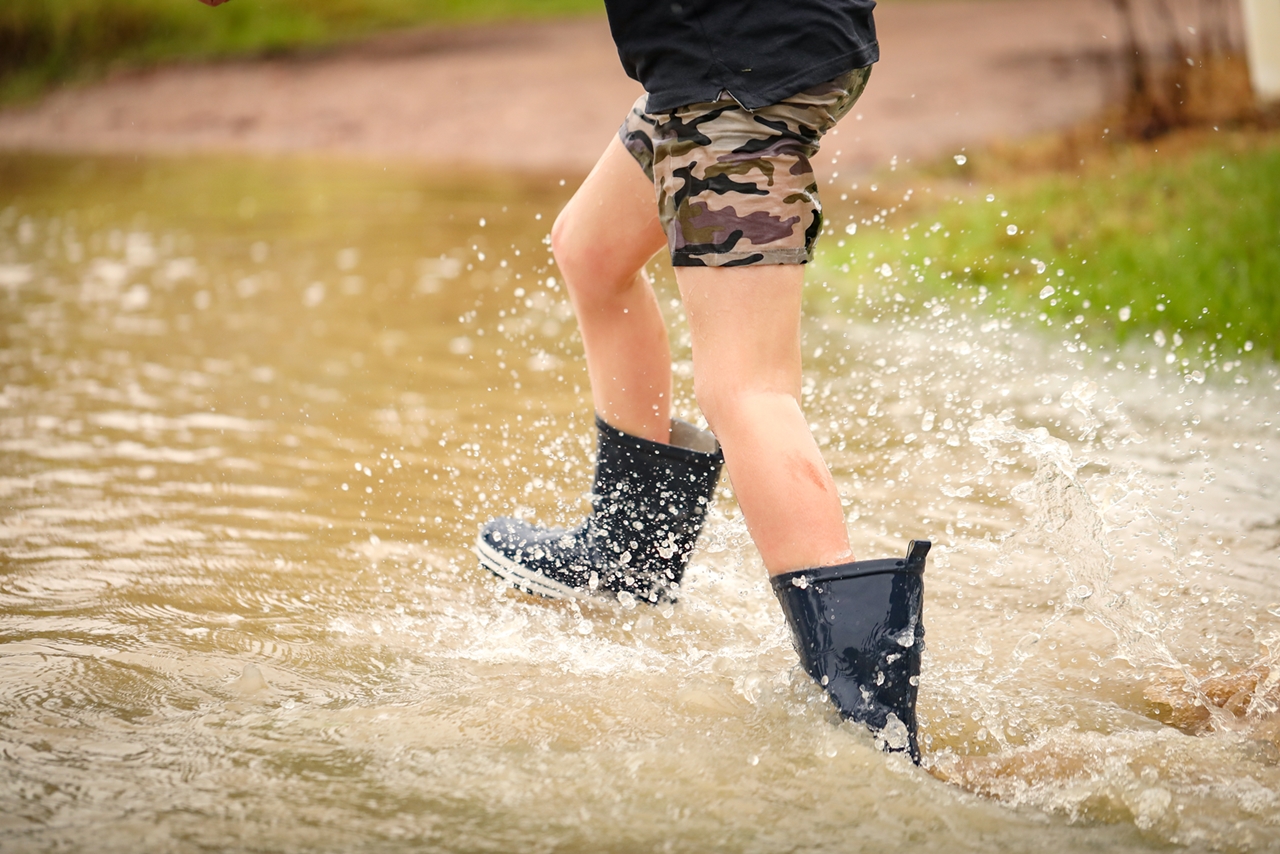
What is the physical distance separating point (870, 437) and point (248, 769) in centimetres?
180

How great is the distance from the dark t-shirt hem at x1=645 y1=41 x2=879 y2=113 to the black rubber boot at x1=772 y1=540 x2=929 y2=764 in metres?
0.54

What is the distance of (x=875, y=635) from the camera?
147cm

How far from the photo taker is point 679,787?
4.53 ft

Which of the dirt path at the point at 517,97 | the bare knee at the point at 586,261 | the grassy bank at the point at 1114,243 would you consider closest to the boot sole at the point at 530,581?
the bare knee at the point at 586,261

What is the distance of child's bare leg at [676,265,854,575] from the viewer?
150cm

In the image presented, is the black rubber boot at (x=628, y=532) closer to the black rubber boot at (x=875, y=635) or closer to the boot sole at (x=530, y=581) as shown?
the boot sole at (x=530, y=581)

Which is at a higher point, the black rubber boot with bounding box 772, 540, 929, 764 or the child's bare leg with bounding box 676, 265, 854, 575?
the child's bare leg with bounding box 676, 265, 854, 575

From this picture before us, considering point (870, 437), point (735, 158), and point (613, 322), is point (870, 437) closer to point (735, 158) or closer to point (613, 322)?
point (613, 322)

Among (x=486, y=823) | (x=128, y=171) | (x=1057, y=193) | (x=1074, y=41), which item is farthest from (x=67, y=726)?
(x=1074, y=41)

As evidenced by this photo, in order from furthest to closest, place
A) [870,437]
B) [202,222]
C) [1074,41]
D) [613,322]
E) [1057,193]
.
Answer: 1. [1074,41]
2. [202,222]
3. [1057,193]
4. [870,437]
5. [613,322]

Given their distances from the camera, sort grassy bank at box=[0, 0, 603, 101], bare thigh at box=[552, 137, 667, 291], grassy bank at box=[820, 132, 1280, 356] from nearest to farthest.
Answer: bare thigh at box=[552, 137, 667, 291], grassy bank at box=[820, 132, 1280, 356], grassy bank at box=[0, 0, 603, 101]

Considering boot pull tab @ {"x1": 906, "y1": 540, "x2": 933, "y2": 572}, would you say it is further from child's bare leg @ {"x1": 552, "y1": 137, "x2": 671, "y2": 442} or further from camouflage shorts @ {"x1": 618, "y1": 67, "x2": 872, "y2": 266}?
child's bare leg @ {"x1": 552, "y1": 137, "x2": 671, "y2": 442}

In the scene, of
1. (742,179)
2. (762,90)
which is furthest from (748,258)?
(762,90)

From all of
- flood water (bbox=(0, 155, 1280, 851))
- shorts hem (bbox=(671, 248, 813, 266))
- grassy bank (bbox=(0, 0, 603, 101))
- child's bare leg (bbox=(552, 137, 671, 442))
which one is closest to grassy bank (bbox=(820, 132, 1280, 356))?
flood water (bbox=(0, 155, 1280, 851))
